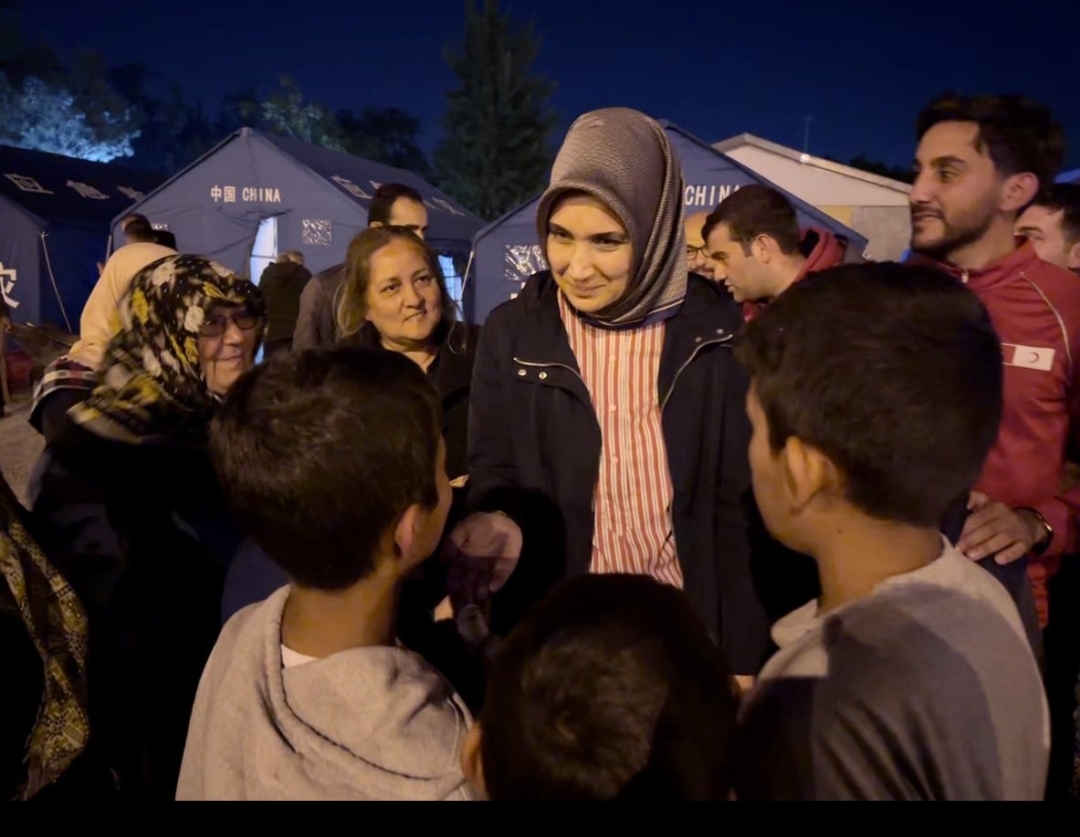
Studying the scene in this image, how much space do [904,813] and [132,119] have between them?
8791cm

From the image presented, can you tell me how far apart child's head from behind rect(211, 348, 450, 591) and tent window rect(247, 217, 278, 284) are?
37.5ft

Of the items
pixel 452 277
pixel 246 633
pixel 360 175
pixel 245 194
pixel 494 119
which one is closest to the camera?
pixel 246 633

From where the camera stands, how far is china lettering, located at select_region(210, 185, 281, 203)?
11.5 m

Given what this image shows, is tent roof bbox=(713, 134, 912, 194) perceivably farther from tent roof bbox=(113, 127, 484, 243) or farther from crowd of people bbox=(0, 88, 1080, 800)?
crowd of people bbox=(0, 88, 1080, 800)

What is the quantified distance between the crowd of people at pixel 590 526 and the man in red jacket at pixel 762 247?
130 centimetres

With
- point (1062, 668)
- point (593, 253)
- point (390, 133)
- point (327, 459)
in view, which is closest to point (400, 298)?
point (593, 253)

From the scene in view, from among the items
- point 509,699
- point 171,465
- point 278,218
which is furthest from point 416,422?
point 278,218

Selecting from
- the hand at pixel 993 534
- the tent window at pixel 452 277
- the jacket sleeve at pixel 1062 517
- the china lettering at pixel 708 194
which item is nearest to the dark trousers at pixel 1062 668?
the jacket sleeve at pixel 1062 517

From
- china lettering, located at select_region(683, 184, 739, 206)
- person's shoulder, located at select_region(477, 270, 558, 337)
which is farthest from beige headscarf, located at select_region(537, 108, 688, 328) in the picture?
china lettering, located at select_region(683, 184, 739, 206)

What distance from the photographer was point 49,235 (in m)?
12.9

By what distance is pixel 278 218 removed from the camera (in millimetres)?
11484

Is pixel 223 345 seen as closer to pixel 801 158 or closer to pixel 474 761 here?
pixel 474 761

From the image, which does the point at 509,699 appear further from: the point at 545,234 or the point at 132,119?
the point at 132,119

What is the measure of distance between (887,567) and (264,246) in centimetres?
1251
